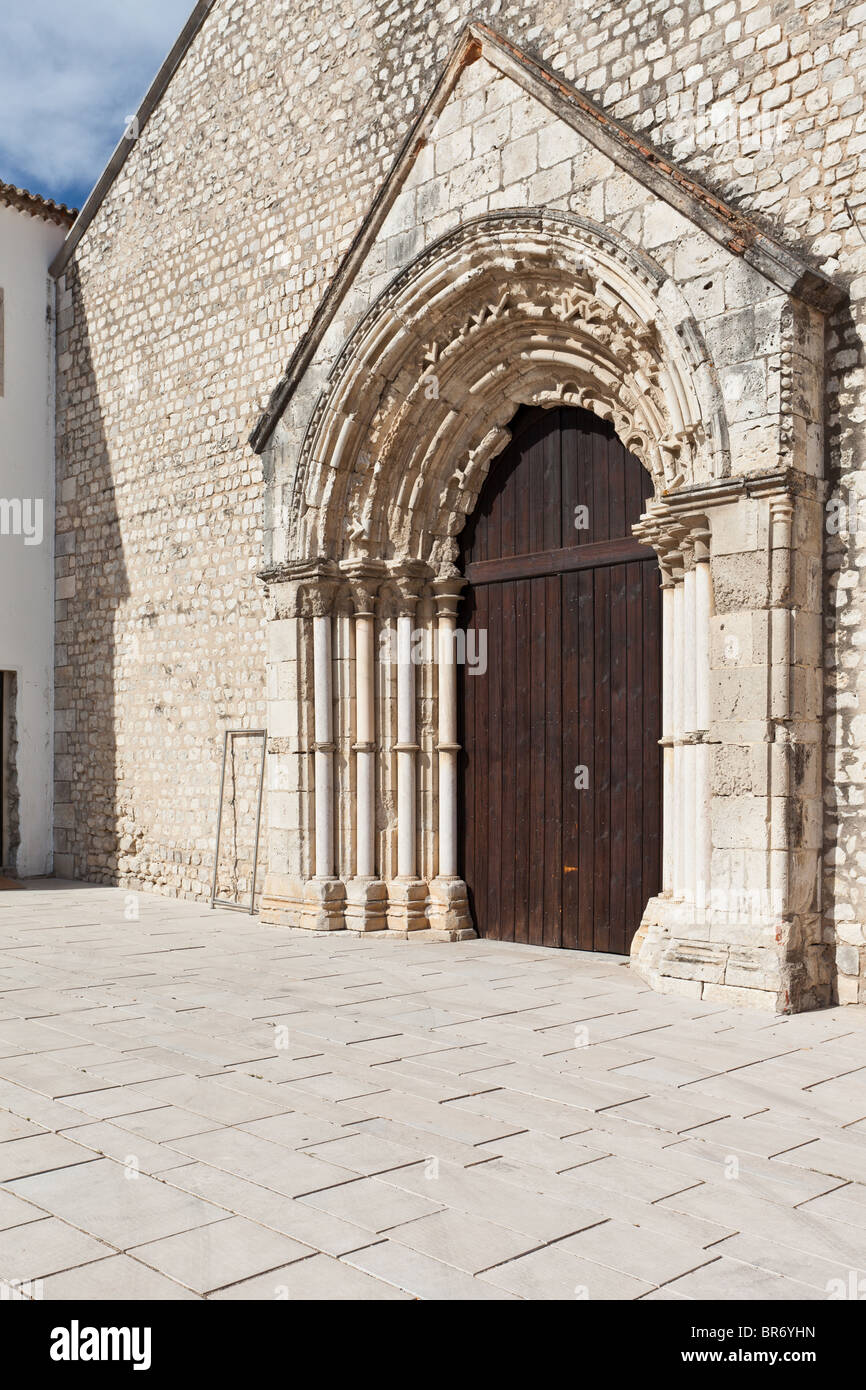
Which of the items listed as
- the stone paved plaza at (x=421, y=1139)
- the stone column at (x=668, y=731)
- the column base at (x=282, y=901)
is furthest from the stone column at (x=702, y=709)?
the column base at (x=282, y=901)

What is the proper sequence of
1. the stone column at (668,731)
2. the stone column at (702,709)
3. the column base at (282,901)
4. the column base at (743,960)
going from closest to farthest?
the column base at (743,960), the stone column at (702,709), the stone column at (668,731), the column base at (282,901)

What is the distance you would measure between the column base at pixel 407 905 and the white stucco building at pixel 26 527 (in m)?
5.11

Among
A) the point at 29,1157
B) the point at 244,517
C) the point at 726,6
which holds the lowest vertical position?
the point at 29,1157

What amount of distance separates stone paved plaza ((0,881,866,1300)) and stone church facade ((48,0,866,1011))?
100 centimetres

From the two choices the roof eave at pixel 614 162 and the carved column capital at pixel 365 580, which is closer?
the roof eave at pixel 614 162

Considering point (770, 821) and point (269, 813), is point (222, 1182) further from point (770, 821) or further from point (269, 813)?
point (269, 813)

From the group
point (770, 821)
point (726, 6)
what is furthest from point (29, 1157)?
point (726, 6)

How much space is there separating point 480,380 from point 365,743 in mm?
2316

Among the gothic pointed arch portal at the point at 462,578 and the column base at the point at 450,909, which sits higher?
the gothic pointed arch portal at the point at 462,578

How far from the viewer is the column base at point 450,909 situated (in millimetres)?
7289

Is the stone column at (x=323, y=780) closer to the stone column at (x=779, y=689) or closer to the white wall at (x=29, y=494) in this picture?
the stone column at (x=779, y=689)

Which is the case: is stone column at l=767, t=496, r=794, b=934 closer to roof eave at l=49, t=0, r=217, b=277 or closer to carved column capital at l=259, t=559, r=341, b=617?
carved column capital at l=259, t=559, r=341, b=617

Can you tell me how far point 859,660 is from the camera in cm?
533

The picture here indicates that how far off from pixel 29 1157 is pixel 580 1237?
1.54 metres
